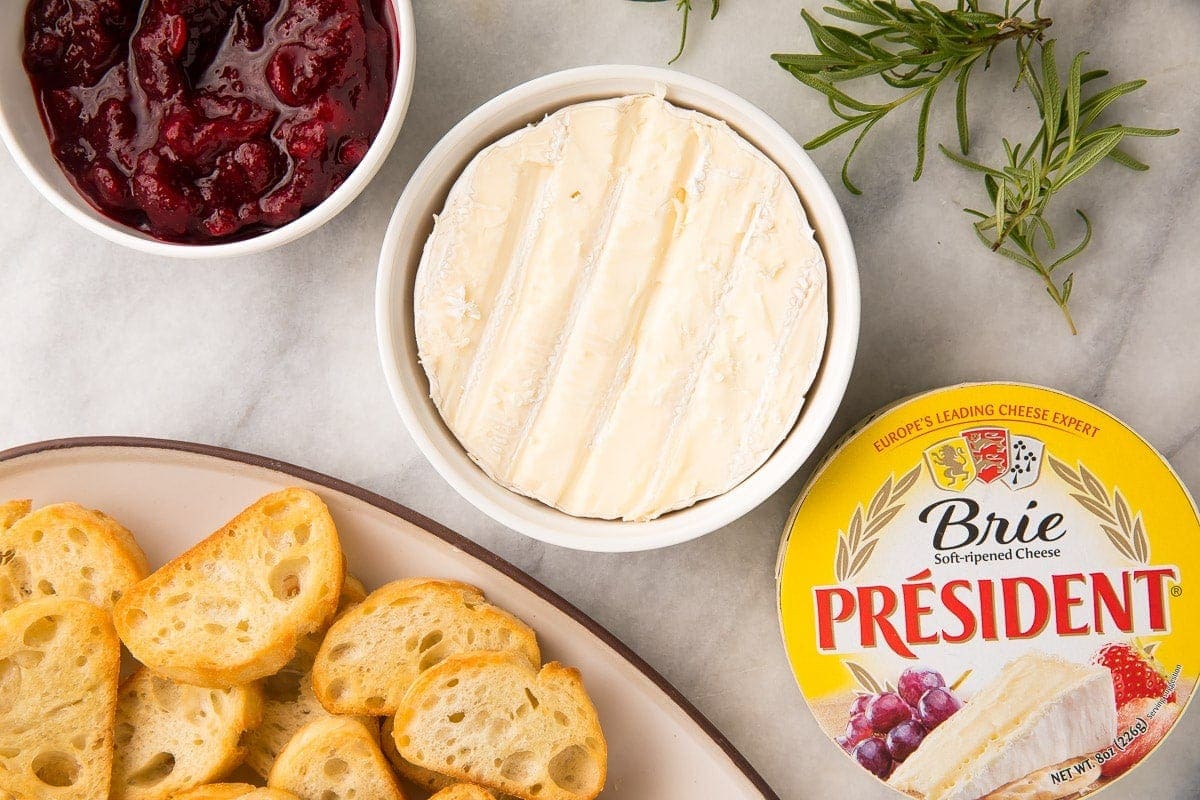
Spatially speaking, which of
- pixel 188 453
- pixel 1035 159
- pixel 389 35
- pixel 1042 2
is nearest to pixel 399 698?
pixel 188 453

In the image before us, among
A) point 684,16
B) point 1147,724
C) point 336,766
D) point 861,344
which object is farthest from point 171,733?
point 1147,724

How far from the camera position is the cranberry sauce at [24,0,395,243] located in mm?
1208

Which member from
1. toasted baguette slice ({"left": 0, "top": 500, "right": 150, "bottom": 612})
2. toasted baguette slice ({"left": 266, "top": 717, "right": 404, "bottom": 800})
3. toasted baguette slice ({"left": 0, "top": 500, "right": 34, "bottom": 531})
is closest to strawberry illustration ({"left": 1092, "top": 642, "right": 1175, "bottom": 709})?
toasted baguette slice ({"left": 266, "top": 717, "right": 404, "bottom": 800})

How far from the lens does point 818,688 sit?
1.38m

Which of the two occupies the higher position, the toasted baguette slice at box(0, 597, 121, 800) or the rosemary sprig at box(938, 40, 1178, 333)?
the rosemary sprig at box(938, 40, 1178, 333)

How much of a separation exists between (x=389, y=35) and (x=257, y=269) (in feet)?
1.51

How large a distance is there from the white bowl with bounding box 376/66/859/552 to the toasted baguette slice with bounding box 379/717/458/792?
0.43 m

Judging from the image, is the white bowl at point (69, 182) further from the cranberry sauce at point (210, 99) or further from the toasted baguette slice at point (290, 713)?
the toasted baguette slice at point (290, 713)

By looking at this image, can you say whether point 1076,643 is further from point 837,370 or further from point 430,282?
point 430,282

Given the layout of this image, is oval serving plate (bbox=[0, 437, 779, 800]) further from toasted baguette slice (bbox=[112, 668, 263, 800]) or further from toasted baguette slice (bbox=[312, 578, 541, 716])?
toasted baguette slice (bbox=[112, 668, 263, 800])

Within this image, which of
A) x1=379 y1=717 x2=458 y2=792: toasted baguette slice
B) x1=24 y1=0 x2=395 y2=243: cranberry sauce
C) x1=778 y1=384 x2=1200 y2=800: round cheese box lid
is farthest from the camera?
x1=379 y1=717 x2=458 y2=792: toasted baguette slice

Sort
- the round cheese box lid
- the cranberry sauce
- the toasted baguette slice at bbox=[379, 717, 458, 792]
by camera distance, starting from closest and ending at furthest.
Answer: the cranberry sauce < the round cheese box lid < the toasted baguette slice at bbox=[379, 717, 458, 792]

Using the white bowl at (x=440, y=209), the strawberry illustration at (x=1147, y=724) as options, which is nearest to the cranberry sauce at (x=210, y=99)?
the white bowl at (x=440, y=209)

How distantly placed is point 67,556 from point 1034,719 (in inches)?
55.7
